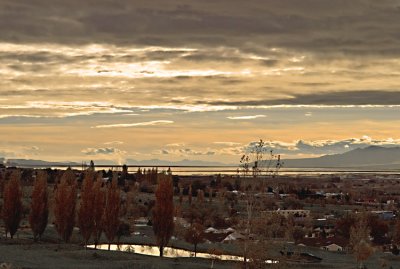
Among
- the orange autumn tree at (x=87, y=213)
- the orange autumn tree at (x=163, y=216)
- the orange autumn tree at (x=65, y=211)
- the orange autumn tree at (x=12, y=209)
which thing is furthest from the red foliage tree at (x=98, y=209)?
the orange autumn tree at (x=12, y=209)

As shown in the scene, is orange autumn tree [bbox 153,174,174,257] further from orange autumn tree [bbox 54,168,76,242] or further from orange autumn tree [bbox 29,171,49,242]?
orange autumn tree [bbox 29,171,49,242]

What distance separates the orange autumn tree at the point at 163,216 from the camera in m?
74.2

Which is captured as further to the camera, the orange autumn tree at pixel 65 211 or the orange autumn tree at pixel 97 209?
the orange autumn tree at pixel 97 209

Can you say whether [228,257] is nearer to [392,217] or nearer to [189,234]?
[189,234]

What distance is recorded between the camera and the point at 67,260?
6253 cm

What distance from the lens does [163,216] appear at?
74.6 meters

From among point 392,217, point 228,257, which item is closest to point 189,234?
point 228,257

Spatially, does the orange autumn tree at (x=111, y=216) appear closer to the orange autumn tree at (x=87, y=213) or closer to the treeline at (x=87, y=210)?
the treeline at (x=87, y=210)

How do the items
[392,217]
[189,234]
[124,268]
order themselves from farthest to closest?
[392,217] → [189,234] → [124,268]

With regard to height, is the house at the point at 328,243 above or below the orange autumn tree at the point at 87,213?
below

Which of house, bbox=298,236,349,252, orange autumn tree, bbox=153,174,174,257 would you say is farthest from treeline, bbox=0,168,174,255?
house, bbox=298,236,349,252

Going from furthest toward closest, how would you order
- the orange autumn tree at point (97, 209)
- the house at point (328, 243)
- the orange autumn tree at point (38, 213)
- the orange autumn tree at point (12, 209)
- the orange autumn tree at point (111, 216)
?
the house at point (328, 243) < the orange autumn tree at point (38, 213) < the orange autumn tree at point (12, 209) < the orange autumn tree at point (111, 216) < the orange autumn tree at point (97, 209)

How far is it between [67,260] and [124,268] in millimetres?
7017

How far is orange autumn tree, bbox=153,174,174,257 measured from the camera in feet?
244
